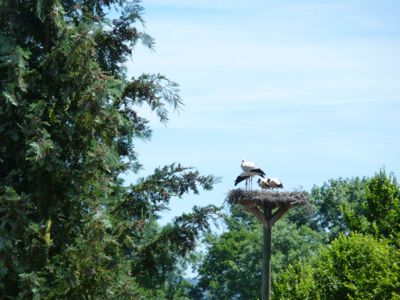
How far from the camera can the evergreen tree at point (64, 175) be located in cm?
1281

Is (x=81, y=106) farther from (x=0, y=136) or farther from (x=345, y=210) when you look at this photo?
(x=345, y=210)

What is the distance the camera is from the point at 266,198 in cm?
1853

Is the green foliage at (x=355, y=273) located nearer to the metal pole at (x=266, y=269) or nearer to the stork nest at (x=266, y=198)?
the metal pole at (x=266, y=269)

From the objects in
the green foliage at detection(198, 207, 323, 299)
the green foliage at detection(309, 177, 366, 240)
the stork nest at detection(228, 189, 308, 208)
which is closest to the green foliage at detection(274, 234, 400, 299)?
the stork nest at detection(228, 189, 308, 208)

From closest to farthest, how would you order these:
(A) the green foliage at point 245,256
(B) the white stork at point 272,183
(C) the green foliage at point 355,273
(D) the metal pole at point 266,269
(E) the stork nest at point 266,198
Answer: (D) the metal pole at point 266,269 → (E) the stork nest at point 266,198 → (C) the green foliage at point 355,273 → (B) the white stork at point 272,183 → (A) the green foliage at point 245,256

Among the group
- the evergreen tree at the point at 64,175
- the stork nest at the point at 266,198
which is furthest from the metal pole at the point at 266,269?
the evergreen tree at the point at 64,175

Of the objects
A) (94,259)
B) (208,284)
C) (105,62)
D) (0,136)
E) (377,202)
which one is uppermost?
(208,284)

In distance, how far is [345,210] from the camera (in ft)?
78.0

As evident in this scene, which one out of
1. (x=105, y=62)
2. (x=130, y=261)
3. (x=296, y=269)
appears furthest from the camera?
→ (x=296, y=269)

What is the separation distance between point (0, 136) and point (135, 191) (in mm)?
2845

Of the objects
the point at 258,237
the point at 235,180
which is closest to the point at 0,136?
the point at 235,180

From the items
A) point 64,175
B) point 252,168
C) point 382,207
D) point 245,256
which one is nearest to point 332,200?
point 245,256

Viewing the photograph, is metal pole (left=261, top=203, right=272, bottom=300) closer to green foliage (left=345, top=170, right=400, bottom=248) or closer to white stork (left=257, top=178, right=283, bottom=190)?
white stork (left=257, top=178, right=283, bottom=190)

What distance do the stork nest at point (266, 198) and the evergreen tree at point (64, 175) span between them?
3.68 meters
